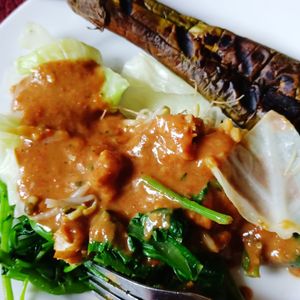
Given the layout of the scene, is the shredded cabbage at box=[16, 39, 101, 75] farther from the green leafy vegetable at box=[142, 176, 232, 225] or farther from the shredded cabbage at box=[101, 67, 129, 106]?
the green leafy vegetable at box=[142, 176, 232, 225]

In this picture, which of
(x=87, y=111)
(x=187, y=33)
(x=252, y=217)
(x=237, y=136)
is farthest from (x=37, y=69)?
(x=252, y=217)

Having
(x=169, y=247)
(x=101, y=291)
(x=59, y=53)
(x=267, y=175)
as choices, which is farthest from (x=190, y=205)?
(x=59, y=53)

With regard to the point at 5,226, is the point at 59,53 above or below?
above

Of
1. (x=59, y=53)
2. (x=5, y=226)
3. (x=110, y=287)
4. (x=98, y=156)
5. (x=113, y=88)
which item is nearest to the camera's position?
(x=110, y=287)

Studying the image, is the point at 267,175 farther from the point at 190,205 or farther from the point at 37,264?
the point at 37,264

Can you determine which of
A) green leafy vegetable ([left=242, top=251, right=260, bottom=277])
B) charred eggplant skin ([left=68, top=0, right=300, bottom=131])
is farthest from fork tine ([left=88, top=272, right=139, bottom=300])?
charred eggplant skin ([left=68, top=0, right=300, bottom=131])

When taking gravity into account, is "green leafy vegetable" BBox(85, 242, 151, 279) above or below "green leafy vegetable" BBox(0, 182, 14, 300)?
above

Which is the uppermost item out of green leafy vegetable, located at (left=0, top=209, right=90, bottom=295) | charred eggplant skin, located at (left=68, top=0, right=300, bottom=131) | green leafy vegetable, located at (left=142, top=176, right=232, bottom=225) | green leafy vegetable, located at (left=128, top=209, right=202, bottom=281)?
charred eggplant skin, located at (left=68, top=0, right=300, bottom=131)

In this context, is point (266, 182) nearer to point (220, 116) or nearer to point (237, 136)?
point (237, 136)

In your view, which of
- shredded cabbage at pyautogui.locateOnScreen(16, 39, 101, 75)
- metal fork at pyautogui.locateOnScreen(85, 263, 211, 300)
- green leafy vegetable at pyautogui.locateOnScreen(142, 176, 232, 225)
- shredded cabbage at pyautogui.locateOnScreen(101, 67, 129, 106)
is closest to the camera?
metal fork at pyautogui.locateOnScreen(85, 263, 211, 300)
